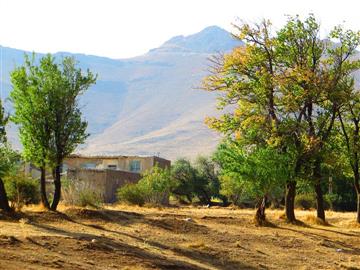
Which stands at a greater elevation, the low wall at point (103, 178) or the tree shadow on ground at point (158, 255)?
the low wall at point (103, 178)

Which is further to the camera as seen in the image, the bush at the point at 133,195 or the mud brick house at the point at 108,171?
the mud brick house at the point at 108,171

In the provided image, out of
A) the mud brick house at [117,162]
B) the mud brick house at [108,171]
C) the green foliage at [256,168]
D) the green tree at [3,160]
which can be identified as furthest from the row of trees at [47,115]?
the mud brick house at [117,162]

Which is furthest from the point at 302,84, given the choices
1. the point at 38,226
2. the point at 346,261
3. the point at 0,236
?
the point at 0,236

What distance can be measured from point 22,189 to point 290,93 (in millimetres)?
13085

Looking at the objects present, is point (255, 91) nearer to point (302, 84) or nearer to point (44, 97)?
point (302, 84)

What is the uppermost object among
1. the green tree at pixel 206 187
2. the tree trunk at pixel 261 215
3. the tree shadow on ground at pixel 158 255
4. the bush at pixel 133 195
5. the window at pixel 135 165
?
the window at pixel 135 165

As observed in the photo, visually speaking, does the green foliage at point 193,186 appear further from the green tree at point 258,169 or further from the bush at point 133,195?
the green tree at point 258,169

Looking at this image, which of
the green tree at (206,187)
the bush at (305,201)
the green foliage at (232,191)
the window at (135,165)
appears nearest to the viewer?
the bush at (305,201)

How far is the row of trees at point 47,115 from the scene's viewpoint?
1030 inches

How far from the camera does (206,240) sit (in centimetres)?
2261

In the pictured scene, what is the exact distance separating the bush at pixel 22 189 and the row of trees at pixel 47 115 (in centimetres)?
274

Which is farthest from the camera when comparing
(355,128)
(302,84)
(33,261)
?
(355,128)

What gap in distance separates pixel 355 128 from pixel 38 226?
19251 millimetres

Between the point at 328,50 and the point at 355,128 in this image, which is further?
the point at 355,128
